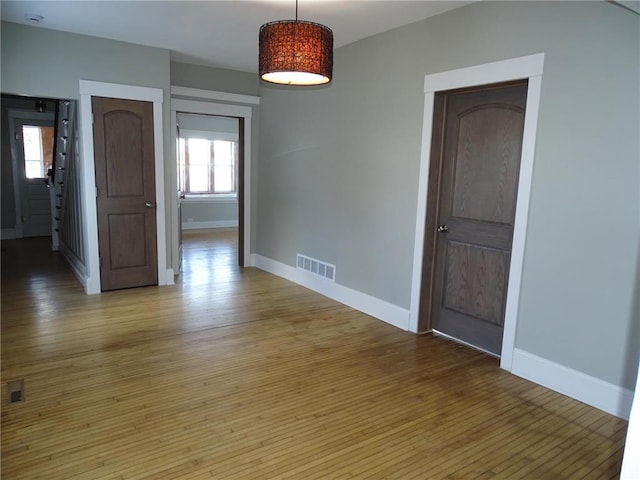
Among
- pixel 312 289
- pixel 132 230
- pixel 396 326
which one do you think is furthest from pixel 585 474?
pixel 132 230

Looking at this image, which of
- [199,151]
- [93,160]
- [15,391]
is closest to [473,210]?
[15,391]

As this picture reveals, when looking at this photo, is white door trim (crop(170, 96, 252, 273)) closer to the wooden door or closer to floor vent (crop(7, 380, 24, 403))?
floor vent (crop(7, 380, 24, 403))

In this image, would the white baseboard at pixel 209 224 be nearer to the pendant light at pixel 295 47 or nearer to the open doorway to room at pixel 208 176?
the open doorway to room at pixel 208 176

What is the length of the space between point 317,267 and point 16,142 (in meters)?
6.44

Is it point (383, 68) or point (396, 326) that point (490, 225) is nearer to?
point (396, 326)

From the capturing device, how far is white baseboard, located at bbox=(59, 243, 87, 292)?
508cm

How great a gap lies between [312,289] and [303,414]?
269 centimetres

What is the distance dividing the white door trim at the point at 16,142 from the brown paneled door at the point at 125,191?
14.6 feet

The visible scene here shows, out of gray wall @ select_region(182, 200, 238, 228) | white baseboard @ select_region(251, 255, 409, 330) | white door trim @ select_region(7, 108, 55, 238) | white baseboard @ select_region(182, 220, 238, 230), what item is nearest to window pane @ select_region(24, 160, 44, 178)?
white door trim @ select_region(7, 108, 55, 238)

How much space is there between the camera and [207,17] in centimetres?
379

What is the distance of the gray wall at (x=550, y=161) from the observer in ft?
8.41

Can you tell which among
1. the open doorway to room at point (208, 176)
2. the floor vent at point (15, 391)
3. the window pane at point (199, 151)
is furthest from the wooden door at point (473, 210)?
the window pane at point (199, 151)

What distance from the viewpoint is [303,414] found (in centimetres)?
259

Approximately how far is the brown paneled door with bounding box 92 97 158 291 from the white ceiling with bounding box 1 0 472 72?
0.80 m
